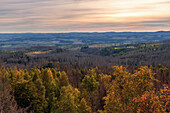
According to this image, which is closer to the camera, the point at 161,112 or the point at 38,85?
the point at 161,112

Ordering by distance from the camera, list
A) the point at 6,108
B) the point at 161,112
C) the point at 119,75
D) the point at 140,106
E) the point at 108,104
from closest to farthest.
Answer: the point at 161,112
the point at 140,106
the point at 119,75
the point at 108,104
the point at 6,108

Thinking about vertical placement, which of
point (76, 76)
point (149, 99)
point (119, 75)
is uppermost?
point (119, 75)

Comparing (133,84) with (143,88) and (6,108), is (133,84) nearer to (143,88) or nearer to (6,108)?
(143,88)

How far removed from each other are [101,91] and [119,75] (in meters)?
58.2

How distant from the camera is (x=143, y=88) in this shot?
21156mm

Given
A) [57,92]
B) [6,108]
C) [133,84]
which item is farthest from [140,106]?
[57,92]

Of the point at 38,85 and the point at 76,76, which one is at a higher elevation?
the point at 38,85

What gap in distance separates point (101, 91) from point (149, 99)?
2443 inches

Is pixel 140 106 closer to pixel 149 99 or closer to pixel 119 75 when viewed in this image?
pixel 149 99

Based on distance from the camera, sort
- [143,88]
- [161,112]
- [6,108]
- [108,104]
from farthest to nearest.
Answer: [6,108] → [108,104] → [143,88] → [161,112]

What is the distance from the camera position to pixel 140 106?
64.4 feet

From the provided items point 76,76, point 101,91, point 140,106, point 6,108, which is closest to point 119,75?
point 140,106

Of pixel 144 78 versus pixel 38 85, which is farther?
pixel 38 85

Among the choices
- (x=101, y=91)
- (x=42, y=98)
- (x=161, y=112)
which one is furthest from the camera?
(x=101, y=91)
